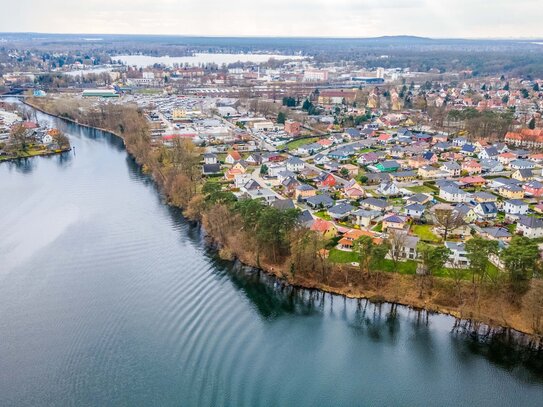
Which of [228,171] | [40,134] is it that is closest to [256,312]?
[228,171]

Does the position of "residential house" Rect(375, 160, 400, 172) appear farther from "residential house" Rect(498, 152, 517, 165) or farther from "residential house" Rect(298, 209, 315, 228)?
"residential house" Rect(298, 209, 315, 228)

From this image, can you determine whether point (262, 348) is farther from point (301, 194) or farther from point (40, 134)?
point (40, 134)

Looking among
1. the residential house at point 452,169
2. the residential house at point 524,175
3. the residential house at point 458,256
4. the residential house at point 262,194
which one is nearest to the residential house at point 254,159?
the residential house at point 262,194

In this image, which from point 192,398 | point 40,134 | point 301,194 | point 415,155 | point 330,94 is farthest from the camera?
point 330,94

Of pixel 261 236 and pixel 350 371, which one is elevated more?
pixel 261 236

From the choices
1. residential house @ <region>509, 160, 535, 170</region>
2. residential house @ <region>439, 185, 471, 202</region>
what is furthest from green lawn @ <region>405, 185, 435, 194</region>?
residential house @ <region>509, 160, 535, 170</region>

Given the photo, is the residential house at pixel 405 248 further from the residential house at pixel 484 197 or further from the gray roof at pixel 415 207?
the residential house at pixel 484 197
